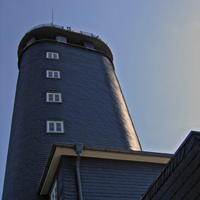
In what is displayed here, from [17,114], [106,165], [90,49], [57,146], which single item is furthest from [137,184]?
[90,49]

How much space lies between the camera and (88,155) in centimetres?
1110

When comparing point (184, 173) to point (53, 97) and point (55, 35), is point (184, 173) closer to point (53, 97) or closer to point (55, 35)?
point (53, 97)

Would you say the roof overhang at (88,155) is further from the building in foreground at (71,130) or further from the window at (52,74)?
the window at (52,74)

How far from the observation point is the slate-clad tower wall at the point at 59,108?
15.2 meters

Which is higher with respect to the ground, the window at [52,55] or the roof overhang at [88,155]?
the window at [52,55]

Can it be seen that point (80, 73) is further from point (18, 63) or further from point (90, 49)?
point (18, 63)

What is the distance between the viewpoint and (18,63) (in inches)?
1089

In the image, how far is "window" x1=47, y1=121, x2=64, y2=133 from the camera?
54.7 feet

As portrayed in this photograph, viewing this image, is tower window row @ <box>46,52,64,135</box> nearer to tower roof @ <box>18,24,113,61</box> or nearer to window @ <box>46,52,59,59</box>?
window @ <box>46,52,59,59</box>

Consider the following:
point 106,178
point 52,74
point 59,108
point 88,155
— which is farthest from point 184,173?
point 52,74

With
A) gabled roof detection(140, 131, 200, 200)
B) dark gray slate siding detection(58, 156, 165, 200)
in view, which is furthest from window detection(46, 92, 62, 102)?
gabled roof detection(140, 131, 200, 200)

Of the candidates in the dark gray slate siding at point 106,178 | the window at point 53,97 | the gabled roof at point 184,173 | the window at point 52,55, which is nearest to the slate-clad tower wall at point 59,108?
the window at point 53,97

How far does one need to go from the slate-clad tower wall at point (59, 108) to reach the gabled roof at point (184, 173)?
9.00 meters

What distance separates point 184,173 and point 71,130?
12.0 metres
